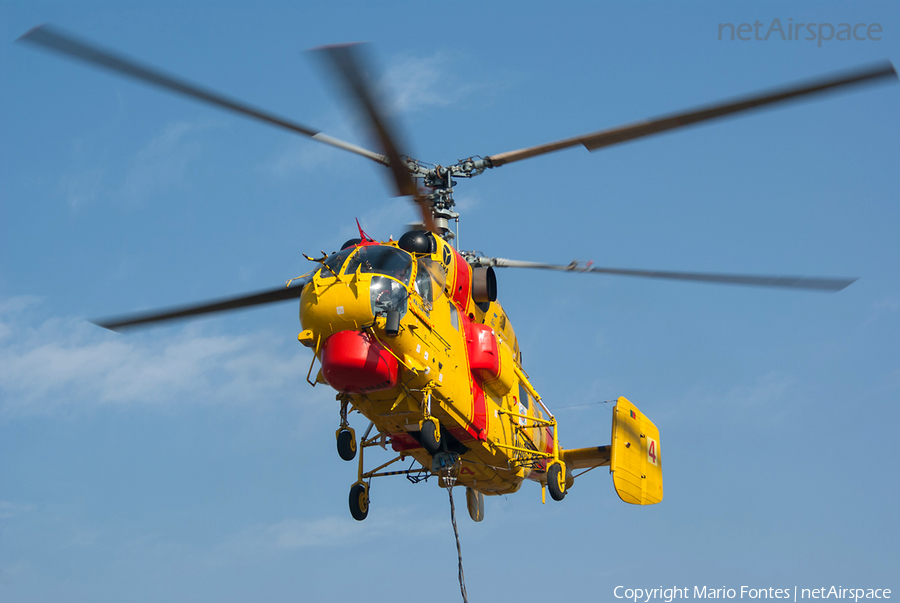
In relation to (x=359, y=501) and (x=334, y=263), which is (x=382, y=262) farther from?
(x=359, y=501)

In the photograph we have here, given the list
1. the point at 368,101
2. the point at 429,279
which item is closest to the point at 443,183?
the point at 429,279

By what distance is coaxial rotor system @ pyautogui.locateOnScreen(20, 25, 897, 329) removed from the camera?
13.0 m

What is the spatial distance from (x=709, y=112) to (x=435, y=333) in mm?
5733

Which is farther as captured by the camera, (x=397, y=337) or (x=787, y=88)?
(x=397, y=337)

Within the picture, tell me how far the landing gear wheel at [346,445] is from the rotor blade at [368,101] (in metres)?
4.23

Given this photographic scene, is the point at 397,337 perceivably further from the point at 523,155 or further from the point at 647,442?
the point at 647,442

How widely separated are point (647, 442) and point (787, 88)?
1011cm

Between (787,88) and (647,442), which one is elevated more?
(787,88)

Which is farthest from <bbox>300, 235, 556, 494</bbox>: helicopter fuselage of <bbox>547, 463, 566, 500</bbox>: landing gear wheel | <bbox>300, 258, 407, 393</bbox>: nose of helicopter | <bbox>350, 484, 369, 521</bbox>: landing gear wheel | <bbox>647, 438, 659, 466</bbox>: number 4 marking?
<bbox>647, 438, 659, 466</bbox>: number 4 marking

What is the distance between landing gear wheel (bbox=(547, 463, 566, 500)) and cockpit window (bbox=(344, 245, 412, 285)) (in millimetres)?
5401

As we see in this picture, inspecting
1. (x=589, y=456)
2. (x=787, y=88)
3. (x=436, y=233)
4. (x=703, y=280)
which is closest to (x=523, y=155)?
(x=436, y=233)

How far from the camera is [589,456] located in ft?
73.6

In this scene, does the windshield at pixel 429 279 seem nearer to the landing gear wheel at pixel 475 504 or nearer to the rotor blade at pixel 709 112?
the rotor blade at pixel 709 112

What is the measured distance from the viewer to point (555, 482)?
1989 cm
